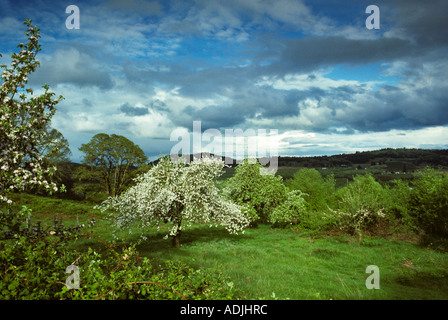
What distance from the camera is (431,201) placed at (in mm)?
23188

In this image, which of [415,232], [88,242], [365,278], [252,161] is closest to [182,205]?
[88,242]

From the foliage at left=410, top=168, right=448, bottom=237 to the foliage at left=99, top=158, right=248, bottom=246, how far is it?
62.3 feet

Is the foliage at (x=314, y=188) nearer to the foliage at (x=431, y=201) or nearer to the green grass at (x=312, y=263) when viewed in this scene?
the green grass at (x=312, y=263)

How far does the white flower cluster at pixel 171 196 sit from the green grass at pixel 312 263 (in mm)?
2222

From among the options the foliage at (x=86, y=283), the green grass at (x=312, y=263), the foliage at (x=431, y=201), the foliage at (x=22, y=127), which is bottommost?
the green grass at (x=312, y=263)

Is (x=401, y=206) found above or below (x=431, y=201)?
below

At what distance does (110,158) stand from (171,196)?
3689cm

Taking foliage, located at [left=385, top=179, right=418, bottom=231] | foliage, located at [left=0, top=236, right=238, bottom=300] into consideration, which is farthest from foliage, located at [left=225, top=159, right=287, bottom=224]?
foliage, located at [left=0, top=236, right=238, bottom=300]

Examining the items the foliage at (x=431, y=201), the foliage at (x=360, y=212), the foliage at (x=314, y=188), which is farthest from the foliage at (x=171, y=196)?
the foliage at (x=314, y=188)

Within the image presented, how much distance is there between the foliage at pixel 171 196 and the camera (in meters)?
17.8

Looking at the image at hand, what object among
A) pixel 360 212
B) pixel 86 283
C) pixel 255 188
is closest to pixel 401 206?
pixel 360 212

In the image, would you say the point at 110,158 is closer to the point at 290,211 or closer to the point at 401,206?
the point at 290,211

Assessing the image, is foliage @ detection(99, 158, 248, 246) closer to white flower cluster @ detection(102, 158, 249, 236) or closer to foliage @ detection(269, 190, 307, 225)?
white flower cluster @ detection(102, 158, 249, 236)
